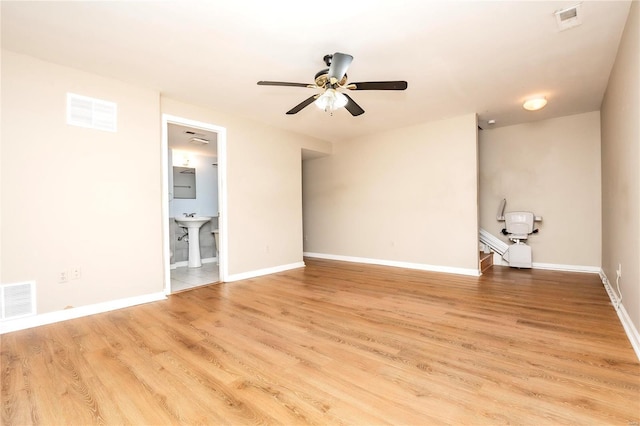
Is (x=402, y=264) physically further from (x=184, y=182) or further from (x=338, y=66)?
(x=184, y=182)

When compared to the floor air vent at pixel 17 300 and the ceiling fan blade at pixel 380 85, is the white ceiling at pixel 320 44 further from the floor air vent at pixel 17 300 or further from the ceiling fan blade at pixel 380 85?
the floor air vent at pixel 17 300

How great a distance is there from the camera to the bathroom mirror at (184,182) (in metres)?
6.07

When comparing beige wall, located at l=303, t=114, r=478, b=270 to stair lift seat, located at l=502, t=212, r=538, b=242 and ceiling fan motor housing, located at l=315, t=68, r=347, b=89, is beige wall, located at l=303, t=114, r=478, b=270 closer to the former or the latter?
stair lift seat, located at l=502, t=212, r=538, b=242

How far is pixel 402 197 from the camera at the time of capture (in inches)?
211

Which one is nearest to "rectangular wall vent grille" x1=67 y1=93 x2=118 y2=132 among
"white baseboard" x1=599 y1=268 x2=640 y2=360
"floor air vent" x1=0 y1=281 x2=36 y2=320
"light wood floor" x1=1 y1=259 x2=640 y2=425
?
"floor air vent" x1=0 y1=281 x2=36 y2=320

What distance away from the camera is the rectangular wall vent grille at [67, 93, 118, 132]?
2.95m

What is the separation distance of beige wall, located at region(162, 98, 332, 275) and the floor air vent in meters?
2.13

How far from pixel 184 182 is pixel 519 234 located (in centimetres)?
658

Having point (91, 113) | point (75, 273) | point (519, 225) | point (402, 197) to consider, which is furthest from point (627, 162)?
point (75, 273)

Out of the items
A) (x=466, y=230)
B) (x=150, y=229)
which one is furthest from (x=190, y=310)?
(x=466, y=230)

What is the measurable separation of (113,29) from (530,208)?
20.5ft

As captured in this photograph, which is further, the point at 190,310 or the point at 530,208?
the point at 530,208

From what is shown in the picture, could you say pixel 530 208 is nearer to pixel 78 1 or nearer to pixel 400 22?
pixel 400 22

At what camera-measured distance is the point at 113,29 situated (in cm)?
237
